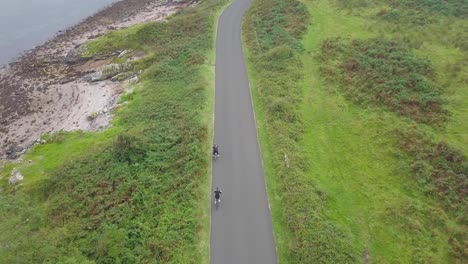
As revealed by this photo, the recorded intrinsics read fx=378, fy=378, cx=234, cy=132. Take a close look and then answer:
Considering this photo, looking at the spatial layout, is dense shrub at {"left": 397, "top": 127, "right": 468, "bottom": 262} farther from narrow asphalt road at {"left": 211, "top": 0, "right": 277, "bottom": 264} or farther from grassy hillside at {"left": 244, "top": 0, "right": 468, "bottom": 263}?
narrow asphalt road at {"left": 211, "top": 0, "right": 277, "bottom": 264}

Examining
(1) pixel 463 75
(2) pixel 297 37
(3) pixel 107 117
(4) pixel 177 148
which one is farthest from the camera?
(2) pixel 297 37

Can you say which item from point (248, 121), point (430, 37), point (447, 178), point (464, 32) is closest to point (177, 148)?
point (248, 121)

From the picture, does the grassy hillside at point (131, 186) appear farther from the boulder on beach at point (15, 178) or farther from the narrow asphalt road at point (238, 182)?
the narrow asphalt road at point (238, 182)

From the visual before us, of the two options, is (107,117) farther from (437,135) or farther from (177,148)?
(437,135)

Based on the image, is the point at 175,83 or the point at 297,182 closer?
the point at 297,182

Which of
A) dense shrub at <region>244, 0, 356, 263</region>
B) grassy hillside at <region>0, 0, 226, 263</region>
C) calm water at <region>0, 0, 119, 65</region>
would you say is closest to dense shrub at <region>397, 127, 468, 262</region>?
dense shrub at <region>244, 0, 356, 263</region>

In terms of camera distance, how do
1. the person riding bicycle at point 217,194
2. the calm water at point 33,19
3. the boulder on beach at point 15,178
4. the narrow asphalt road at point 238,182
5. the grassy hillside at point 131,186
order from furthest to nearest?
the calm water at point 33,19 → the boulder on beach at point 15,178 → the person riding bicycle at point 217,194 → the grassy hillside at point 131,186 → the narrow asphalt road at point 238,182

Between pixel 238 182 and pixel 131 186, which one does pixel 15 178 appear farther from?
pixel 238 182

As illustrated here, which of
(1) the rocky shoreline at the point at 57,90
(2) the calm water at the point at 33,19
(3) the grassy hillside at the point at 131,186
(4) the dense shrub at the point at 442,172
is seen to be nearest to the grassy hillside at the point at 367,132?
(4) the dense shrub at the point at 442,172
